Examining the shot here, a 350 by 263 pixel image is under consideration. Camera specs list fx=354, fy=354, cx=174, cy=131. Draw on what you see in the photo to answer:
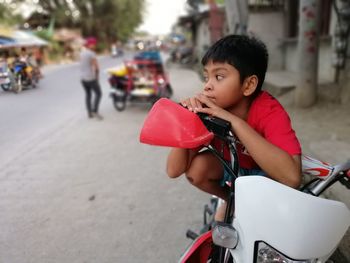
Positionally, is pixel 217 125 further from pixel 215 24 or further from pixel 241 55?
pixel 215 24

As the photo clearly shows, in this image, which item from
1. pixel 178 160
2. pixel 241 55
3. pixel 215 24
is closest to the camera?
pixel 241 55

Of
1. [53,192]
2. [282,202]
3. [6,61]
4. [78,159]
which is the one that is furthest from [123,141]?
[282,202]

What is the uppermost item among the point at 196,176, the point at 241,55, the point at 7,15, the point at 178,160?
the point at 7,15

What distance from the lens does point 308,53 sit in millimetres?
5504

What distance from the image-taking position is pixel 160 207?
9.98 ft

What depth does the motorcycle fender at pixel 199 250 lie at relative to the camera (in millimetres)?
1482

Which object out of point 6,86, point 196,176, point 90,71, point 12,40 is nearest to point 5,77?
point 6,86

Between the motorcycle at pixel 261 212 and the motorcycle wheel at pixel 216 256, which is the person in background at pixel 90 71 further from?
the motorcycle at pixel 261 212

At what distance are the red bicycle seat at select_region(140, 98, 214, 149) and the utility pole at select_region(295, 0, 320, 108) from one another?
4.93 m

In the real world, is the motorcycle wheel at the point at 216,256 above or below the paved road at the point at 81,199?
above

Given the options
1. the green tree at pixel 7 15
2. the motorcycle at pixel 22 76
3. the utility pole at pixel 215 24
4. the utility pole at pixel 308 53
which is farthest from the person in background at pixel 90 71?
the utility pole at pixel 215 24

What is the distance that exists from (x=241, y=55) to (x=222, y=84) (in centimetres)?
13

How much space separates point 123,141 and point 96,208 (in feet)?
7.14

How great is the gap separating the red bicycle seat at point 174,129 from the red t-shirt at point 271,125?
29 centimetres
